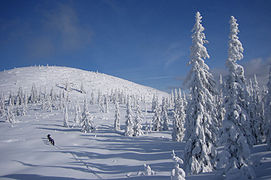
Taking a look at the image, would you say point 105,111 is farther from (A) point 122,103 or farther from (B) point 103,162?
(B) point 103,162

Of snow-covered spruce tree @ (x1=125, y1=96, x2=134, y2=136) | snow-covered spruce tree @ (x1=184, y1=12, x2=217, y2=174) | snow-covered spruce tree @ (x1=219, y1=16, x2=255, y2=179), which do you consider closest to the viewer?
snow-covered spruce tree @ (x1=219, y1=16, x2=255, y2=179)

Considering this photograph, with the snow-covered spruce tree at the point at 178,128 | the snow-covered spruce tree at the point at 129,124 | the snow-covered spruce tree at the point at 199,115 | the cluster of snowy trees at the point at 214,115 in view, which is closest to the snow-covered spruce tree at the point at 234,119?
the cluster of snowy trees at the point at 214,115

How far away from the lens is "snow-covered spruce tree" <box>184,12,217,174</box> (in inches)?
583

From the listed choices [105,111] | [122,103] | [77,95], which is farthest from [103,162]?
[77,95]

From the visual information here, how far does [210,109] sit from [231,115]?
117 inches

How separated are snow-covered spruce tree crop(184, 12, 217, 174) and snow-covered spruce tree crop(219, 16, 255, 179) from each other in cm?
228

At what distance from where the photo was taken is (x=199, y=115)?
15.0 meters

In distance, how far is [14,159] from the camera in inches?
977

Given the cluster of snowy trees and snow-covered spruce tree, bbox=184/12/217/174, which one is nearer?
the cluster of snowy trees

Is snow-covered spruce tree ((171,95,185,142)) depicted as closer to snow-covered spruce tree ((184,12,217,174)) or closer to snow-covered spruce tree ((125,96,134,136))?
snow-covered spruce tree ((125,96,134,136))

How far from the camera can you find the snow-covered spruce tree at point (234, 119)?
11.7 metres

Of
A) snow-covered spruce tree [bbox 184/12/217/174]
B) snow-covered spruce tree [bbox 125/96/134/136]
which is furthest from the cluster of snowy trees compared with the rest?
snow-covered spruce tree [bbox 125/96/134/136]

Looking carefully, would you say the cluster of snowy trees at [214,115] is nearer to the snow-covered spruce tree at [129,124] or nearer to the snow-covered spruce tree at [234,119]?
the snow-covered spruce tree at [234,119]

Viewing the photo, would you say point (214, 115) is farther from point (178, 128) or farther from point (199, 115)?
point (178, 128)
